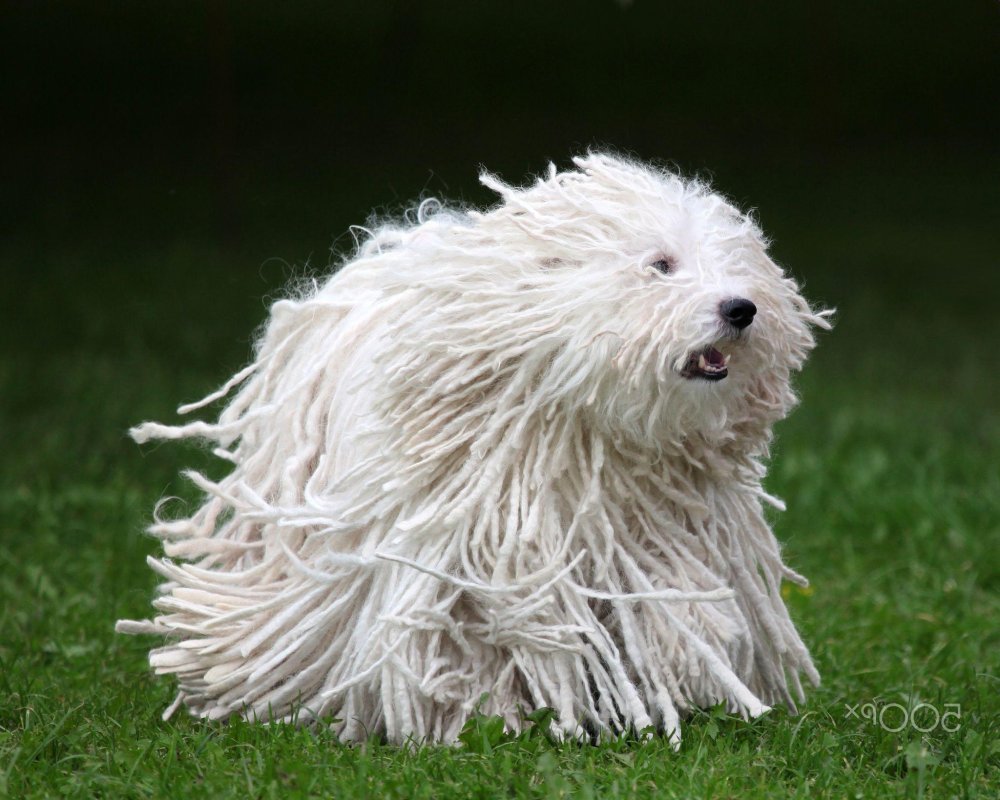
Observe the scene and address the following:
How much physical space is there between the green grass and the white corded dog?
0.52ft

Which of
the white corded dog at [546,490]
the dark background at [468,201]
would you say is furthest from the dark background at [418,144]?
the white corded dog at [546,490]

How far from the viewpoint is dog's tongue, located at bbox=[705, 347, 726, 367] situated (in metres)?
3.63

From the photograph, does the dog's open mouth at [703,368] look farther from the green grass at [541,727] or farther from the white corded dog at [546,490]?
the green grass at [541,727]

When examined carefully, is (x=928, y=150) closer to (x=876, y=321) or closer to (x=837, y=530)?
(x=876, y=321)

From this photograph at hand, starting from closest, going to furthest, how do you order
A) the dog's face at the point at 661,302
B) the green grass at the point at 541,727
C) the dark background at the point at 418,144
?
the green grass at the point at 541,727
the dog's face at the point at 661,302
the dark background at the point at 418,144

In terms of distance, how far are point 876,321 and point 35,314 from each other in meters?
5.47

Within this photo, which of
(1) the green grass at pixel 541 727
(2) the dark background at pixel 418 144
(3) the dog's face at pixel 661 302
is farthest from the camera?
(2) the dark background at pixel 418 144

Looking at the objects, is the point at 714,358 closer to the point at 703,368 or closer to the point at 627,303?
the point at 703,368

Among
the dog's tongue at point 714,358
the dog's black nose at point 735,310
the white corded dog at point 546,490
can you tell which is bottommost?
the white corded dog at point 546,490

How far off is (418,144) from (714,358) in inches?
419

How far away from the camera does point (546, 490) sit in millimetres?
3723

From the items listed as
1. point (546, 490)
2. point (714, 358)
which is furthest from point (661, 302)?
point (546, 490)

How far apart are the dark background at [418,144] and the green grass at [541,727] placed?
6 centimetres

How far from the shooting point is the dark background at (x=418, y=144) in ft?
32.9
